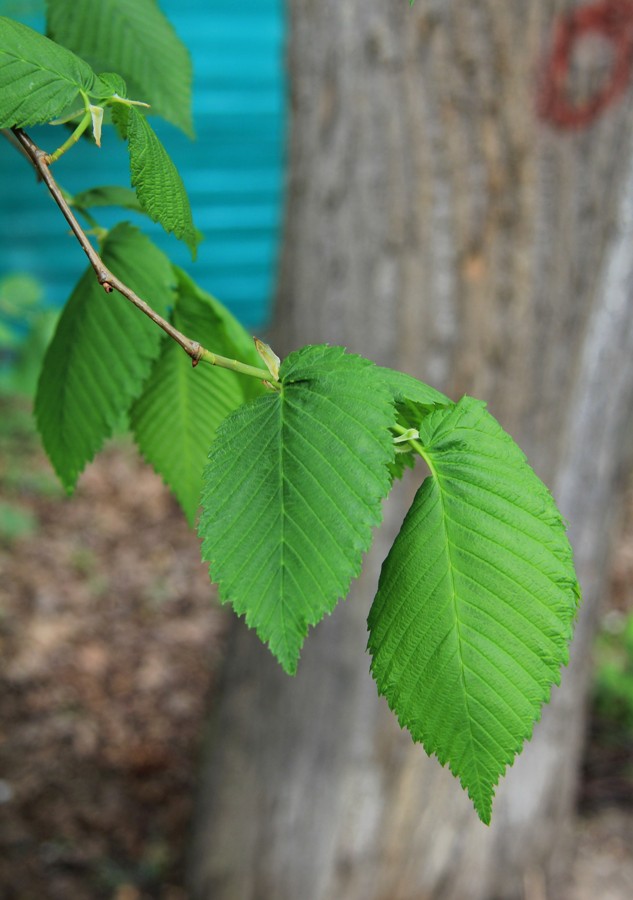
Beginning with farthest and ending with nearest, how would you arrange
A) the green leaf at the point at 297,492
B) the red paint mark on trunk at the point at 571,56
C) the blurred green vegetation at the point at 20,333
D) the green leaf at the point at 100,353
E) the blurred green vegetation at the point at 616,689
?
the blurred green vegetation at the point at 616,689, the blurred green vegetation at the point at 20,333, the red paint mark on trunk at the point at 571,56, the green leaf at the point at 100,353, the green leaf at the point at 297,492

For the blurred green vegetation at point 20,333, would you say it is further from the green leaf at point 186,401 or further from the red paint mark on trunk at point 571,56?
the green leaf at point 186,401

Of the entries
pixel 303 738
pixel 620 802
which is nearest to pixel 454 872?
pixel 303 738

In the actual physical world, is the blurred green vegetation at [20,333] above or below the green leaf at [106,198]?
below

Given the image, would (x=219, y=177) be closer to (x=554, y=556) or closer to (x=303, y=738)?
(x=303, y=738)

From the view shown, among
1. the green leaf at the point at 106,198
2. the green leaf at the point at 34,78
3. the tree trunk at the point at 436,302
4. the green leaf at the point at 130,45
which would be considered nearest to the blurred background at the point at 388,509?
the tree trunk at the point at 436,302

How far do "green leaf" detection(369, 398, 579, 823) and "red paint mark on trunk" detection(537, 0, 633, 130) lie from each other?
1.22 meters

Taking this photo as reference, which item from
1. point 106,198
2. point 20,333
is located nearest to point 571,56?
point 106,198

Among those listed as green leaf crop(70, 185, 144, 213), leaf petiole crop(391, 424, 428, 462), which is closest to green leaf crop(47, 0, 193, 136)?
green leaf crop(70, 185, 144, 213)

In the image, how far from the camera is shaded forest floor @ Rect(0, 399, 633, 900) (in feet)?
8.91

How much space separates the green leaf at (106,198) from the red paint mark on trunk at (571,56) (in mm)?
1021

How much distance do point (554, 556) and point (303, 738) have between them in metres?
1.81

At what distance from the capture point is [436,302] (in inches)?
72.2

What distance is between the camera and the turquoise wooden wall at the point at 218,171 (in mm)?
3781

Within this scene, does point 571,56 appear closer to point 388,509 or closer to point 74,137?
point 388,509
